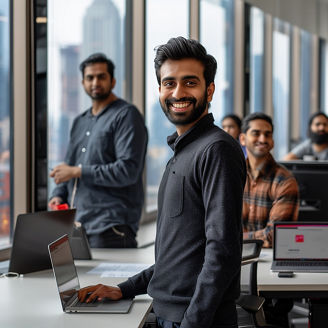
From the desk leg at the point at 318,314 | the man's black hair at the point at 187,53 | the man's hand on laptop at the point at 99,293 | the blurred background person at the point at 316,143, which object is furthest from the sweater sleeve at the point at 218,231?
the blurred background person at the point at 316,143

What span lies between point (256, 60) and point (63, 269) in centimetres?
727

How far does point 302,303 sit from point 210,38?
3902 mm

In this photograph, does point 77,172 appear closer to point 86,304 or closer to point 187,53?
point 86,304

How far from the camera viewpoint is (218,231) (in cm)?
180

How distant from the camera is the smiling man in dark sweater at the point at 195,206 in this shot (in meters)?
1.80

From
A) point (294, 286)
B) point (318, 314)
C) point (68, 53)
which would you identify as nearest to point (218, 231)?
point (294, 286)

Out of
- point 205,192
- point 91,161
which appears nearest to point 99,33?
point 91,161

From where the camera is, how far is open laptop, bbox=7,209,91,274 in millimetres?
2914

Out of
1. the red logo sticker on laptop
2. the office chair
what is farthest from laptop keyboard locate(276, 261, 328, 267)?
the office chair

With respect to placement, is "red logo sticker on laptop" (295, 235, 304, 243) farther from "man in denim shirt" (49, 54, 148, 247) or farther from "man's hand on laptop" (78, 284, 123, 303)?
"man's hand on laptop" (78, 284, 123, 303)

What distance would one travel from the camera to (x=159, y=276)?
1.99 m

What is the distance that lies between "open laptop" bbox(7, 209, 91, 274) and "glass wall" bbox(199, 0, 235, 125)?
174 inches

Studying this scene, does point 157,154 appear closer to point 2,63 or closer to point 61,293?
point 2,63

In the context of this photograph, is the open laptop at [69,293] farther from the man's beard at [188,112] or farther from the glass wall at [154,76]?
the glass wall at [154,76]
